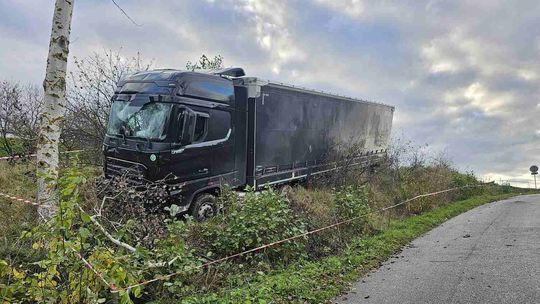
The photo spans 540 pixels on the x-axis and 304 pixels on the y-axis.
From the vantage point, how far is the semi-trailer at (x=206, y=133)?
376 inches

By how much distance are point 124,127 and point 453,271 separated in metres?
7.15

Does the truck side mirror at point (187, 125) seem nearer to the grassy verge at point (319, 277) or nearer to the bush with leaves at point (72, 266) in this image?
the grassy verge at point (319, 277)

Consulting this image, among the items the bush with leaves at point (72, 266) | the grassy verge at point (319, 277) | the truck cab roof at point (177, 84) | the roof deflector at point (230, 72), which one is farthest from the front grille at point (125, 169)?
the bush with leaves at point (72, 266)

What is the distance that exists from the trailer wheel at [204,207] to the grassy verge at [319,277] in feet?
10.5

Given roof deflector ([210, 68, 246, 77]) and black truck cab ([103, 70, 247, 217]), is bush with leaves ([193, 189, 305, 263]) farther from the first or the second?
roof deflector ([210, 68, 246, 77])

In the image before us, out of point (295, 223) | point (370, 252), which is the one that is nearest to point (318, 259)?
point (295, 223)

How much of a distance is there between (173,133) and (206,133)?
3.37ft

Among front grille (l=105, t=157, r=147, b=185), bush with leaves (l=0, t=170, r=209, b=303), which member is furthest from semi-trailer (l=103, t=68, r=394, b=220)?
bush with leaves (l=0, t=170, r=209, b=303)

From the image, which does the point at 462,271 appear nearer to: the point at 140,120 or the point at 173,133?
the point at 173,133

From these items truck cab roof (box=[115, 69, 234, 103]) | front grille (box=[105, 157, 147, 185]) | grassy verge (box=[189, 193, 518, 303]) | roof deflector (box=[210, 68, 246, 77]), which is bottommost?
grassy verge (box=[189, 193, 518, 303])

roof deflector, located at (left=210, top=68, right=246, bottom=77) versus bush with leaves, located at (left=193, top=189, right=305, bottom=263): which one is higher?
roof deflector, located at (left=210, top=68, right=246, bottom=77)

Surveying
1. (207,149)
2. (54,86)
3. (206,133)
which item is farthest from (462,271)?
(54,86)

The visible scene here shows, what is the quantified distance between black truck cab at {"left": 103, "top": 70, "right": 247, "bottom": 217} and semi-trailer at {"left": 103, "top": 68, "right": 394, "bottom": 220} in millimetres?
21

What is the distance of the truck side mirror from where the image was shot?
9609mm
